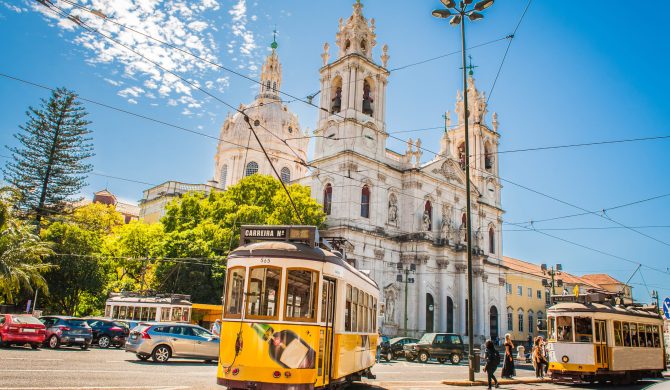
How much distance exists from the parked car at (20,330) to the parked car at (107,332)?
436 centimetres

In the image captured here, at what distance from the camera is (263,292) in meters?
8.62

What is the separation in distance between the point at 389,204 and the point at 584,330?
2533 centimetres

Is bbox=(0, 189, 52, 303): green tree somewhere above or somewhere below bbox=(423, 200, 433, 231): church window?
below

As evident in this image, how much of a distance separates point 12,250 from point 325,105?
24.1m

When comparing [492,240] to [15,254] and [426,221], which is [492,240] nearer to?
[426,221]

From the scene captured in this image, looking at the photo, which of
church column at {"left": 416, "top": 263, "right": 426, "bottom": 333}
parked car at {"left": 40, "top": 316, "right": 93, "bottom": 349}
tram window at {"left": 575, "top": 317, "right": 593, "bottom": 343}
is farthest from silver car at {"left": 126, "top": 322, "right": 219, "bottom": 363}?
church column at {"left": 416, "top": 263, "right": 426, "bottom": 333}

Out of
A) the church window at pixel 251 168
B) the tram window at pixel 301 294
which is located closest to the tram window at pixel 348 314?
the tram window at pixel 301 294

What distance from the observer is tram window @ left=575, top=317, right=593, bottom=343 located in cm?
1579

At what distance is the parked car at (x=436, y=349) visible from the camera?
2666 cm

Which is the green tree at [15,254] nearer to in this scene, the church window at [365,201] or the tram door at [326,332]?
the church window at [365,201]

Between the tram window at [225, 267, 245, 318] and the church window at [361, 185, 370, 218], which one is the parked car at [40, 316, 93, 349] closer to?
the tram window at [225, 267, 245, 318]

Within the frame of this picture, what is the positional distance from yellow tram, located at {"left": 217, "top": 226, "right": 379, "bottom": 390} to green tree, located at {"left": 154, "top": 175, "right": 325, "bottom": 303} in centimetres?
2034

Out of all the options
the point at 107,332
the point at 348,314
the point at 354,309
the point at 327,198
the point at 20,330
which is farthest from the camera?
the point at 327,198

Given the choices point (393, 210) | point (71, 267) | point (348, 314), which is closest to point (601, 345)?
point (348, 314)
